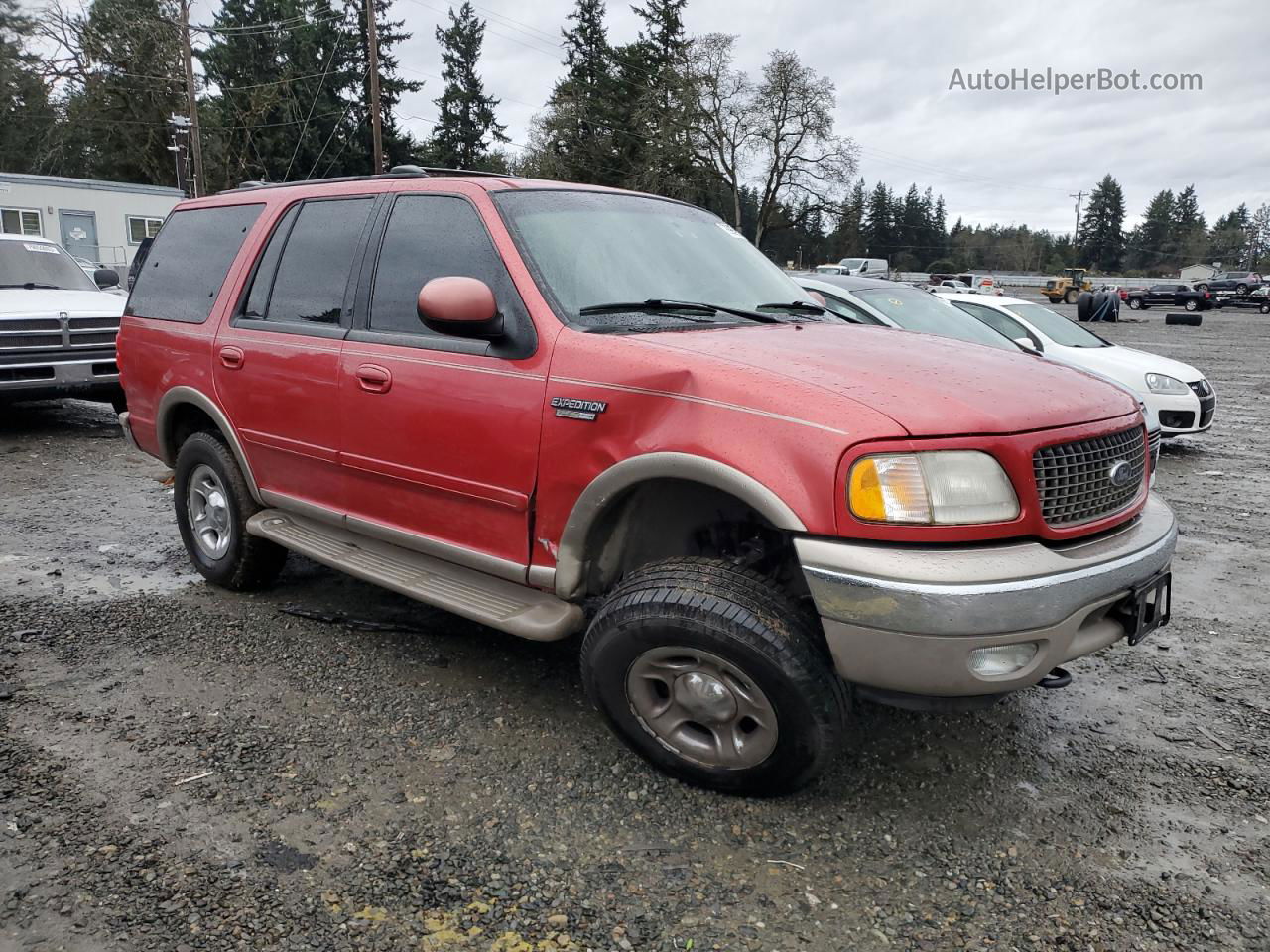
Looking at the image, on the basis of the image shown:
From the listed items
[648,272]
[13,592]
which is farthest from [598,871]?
A: [13,592]

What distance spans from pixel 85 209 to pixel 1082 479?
122 feet

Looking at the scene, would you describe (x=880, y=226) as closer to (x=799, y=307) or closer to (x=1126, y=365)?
(x=1126, y=365)

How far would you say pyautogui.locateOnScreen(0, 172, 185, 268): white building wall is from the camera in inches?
1194

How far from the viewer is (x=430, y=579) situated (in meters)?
3.56

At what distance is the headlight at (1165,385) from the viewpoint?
904 cm

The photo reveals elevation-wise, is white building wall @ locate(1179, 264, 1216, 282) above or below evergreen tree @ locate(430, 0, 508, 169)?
below

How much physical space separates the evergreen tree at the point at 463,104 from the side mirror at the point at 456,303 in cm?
5826

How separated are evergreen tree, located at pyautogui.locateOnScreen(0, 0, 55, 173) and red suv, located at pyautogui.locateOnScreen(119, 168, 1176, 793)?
47.8 meters

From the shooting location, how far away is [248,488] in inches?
175

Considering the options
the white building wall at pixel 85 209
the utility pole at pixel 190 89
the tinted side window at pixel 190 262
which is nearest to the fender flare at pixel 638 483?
the tinted side window at pixel 190 262

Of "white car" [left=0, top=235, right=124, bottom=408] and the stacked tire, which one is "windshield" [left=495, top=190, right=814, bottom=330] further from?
the stacked tire

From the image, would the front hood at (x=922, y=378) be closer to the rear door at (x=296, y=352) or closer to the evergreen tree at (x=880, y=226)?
the rear door at (x=296, y=352)

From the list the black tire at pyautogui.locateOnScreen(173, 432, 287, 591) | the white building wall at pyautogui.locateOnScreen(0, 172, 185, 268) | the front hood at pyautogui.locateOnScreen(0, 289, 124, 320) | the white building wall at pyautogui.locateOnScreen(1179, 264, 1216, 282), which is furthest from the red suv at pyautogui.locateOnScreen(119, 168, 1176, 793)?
the white building wall at pyautogui.locateOnScreen(1179, 264, 1216, 282)

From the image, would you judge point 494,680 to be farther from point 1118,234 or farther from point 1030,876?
point 1118,234
